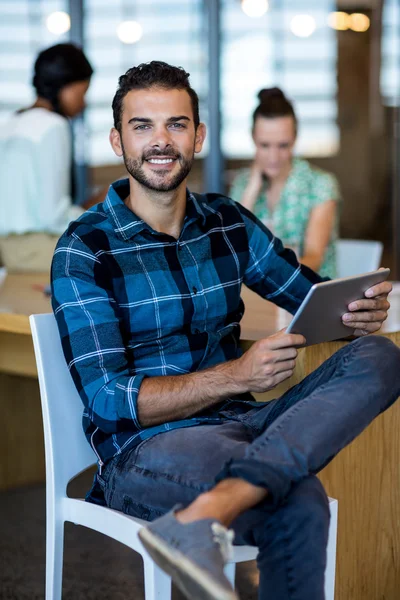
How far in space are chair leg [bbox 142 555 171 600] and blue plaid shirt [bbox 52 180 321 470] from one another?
0.78ft

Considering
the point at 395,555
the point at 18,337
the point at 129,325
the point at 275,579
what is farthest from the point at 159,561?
the point at 18,337

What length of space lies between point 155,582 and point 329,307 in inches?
23.6

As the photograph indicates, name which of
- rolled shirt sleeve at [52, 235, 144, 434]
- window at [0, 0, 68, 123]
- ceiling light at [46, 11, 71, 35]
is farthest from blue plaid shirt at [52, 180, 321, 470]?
ceiling light at [46, 11, 71, 35]

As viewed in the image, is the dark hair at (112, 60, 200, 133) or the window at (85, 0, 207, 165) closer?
the dark hair at (112, 60, 200, 133)

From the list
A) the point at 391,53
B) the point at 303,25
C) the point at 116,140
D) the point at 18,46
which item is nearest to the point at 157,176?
the point at 116,140

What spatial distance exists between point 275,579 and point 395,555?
29.8 inches

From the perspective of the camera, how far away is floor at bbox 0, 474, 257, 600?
2236 mm

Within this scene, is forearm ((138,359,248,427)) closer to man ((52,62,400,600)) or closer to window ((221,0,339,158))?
man ((52,62,400,600))

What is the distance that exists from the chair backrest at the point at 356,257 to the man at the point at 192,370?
106cm

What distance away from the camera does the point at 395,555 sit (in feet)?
6.72

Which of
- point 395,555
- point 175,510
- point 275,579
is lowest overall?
point 395,555

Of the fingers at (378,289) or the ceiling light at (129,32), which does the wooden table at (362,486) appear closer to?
the fingers at (378,289)

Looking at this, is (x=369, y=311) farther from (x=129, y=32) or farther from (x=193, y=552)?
(x=129, y=32)

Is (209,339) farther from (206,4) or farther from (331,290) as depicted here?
(206,4)
